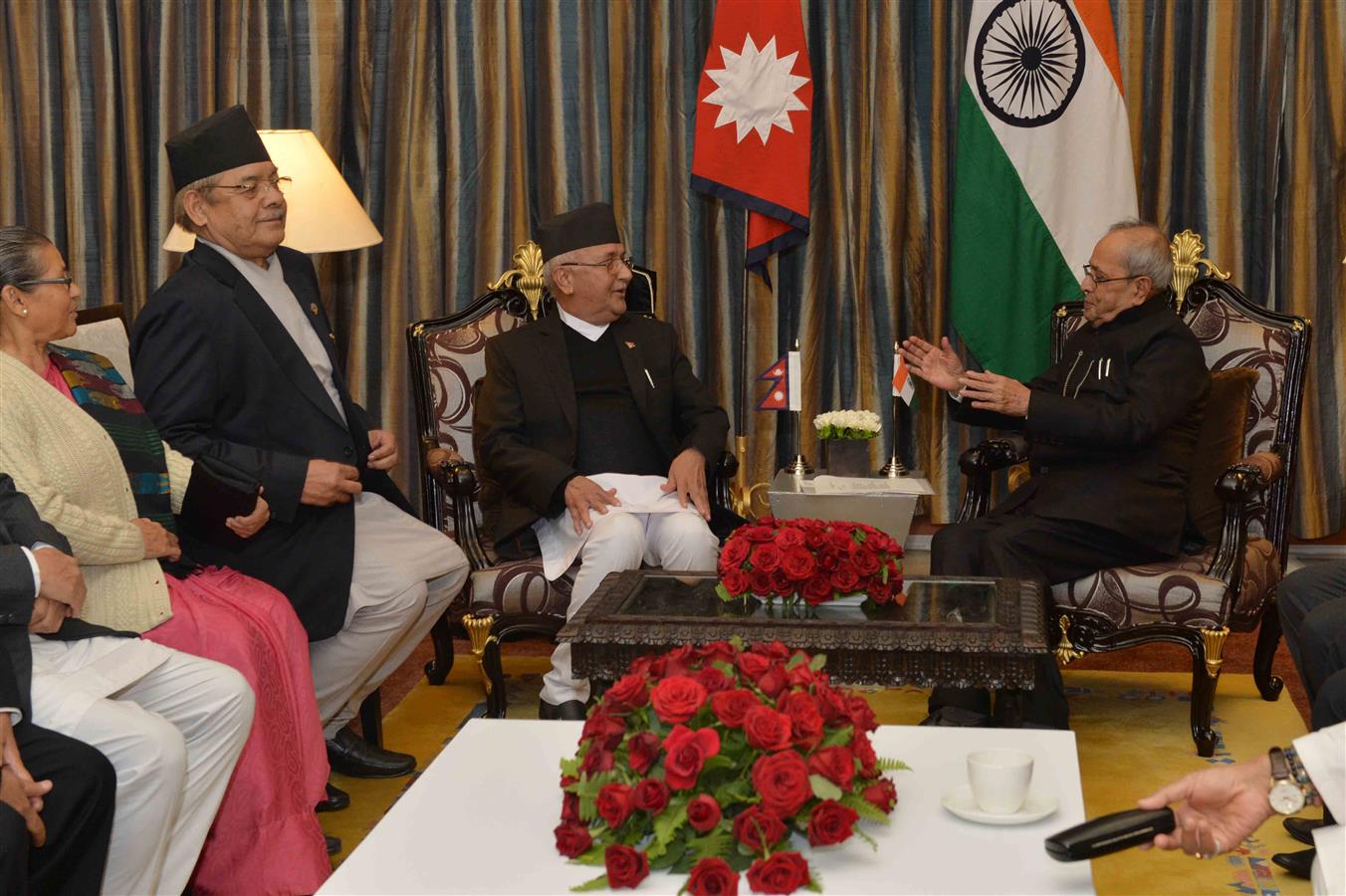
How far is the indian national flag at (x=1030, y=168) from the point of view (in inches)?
183

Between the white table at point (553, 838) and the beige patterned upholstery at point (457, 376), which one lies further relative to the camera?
the beige patterned upholstery at point (457, 376)

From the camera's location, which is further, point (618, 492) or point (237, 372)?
point (618, 492)

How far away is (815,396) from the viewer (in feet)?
16.7

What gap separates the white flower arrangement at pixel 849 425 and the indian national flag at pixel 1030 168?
0.77 meters

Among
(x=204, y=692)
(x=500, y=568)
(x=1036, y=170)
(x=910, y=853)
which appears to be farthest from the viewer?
(x=1036, y=170)

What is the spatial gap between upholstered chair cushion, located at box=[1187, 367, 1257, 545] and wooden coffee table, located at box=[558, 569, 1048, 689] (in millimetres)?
922

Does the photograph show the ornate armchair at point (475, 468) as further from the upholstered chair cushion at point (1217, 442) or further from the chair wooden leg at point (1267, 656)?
the chair wooden leg at point (1267, 656)

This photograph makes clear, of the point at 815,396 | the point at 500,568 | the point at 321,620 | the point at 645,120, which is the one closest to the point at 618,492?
the point at 500,568

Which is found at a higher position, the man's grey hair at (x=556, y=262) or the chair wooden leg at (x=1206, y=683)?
the man's grey hair at (x=556, y=262)

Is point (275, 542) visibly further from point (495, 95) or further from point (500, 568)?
point (495, 95)

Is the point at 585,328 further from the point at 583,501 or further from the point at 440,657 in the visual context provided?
the point at 440,657

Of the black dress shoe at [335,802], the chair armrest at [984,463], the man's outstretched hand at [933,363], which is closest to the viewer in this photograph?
the black dress shoe at [335,802]

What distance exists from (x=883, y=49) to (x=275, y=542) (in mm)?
2769

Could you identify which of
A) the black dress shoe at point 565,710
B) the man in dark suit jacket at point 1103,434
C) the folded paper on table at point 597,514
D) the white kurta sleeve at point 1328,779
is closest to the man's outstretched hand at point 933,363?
the man in dark suit jacket at point 1103,434
